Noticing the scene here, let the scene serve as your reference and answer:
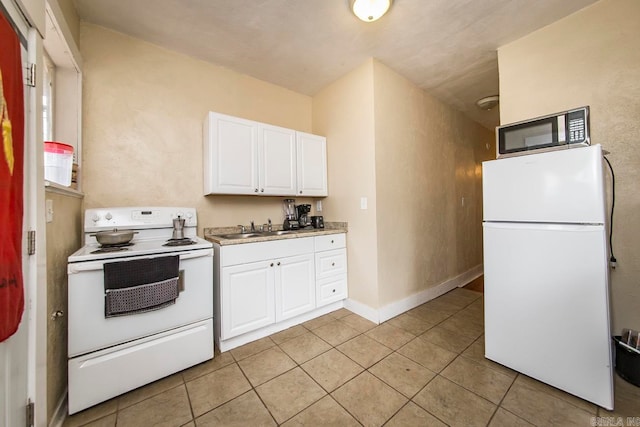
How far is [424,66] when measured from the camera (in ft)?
8.20

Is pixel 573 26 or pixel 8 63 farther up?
pixel 573 26

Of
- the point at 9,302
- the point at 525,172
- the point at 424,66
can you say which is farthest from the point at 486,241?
the point at 9,302

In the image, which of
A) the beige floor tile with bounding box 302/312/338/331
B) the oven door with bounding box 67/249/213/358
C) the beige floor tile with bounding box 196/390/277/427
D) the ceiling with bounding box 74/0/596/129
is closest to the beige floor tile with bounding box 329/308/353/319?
the beige floor tile with bounding box 302/312/338/331

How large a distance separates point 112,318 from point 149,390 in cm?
53

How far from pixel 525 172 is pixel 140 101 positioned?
3073mm

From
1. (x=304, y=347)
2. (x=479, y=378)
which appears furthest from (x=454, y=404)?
(x=304, y=347)

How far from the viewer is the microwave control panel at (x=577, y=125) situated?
1451mm

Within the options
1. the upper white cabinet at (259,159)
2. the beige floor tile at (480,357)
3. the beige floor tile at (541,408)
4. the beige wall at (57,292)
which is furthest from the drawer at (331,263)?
the beige wall at (57,292)

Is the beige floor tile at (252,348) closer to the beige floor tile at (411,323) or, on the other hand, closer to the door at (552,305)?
the beige floor tile at (411,323)

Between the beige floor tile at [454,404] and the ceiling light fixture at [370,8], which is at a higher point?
the ceiling light fixture at [370,8]

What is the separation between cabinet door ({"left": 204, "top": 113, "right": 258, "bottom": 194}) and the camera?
7.11 ft

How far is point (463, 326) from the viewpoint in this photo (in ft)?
7.43

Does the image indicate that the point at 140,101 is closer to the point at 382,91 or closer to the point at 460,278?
the point at 382,91

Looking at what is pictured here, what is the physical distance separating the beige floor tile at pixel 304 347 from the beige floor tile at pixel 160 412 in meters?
0.74
